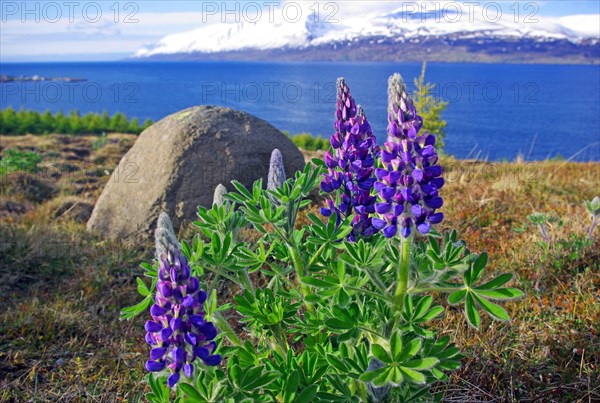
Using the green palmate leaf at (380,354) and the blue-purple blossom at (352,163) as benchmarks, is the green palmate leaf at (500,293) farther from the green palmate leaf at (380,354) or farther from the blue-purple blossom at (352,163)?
the blue-purple blossom at (352,163)

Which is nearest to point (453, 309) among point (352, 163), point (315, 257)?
point (315, 257)

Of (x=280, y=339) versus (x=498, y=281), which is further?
(x=280, y=339)

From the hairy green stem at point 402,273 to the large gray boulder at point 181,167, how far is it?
4740 mm

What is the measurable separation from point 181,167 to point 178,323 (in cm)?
528

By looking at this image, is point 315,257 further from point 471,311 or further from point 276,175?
point 471,311

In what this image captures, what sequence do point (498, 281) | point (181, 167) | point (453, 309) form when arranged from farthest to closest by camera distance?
point (181, 167), point (453, 309), point (498, 281)

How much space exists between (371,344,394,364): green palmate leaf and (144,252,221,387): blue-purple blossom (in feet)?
1.83

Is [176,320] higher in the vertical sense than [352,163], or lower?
lower

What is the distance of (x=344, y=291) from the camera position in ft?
7.21

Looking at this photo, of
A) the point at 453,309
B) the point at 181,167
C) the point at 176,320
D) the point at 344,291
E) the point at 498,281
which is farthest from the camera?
the point at 181,167

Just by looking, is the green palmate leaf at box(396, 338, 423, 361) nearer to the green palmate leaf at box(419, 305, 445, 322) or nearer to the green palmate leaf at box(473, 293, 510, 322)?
the green palmate leaf at box(419, 305, 445, 322)

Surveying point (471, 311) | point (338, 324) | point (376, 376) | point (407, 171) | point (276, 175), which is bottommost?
point (376, 376)

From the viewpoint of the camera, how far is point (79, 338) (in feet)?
14.7

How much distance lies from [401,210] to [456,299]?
0.38m
